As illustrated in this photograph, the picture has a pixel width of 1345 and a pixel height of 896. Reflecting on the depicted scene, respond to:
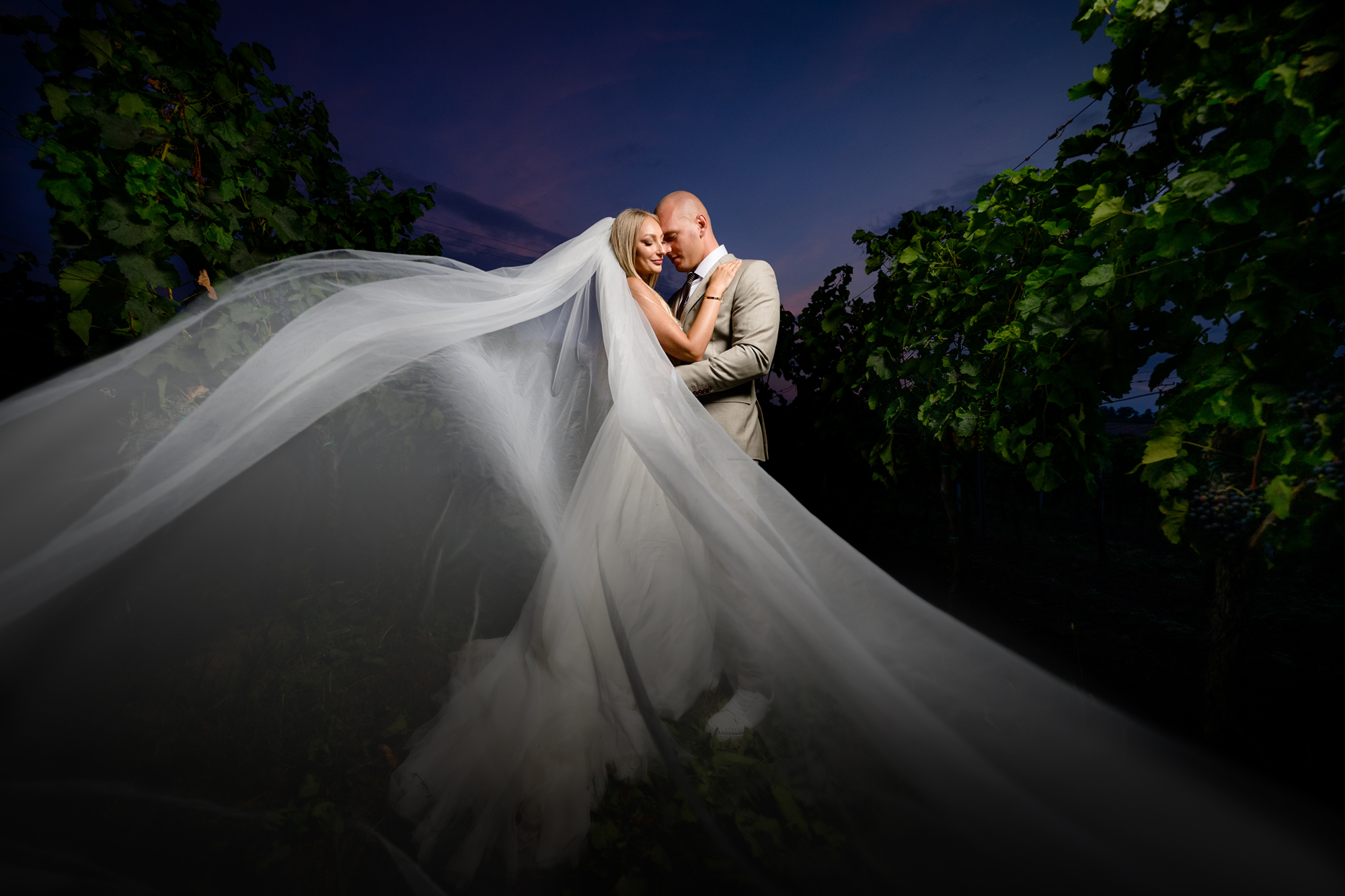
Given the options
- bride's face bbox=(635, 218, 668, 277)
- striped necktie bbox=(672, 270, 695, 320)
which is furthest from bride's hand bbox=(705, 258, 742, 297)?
bride's face bbox=(635, 218, 668, 277)

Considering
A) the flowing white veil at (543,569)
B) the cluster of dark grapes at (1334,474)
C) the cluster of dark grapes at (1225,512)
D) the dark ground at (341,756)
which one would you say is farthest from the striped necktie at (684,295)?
the cluster of dark grapes at (1334,474)

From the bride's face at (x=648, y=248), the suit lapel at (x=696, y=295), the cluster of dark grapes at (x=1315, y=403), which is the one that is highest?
the bride's face at (x=648, y=248)

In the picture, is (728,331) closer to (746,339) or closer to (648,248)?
(746,339)

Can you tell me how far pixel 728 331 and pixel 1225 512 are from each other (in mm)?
1817

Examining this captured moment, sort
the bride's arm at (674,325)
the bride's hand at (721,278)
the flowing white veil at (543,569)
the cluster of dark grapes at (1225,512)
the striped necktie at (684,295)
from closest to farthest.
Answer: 1. the flowing white veil at (543,569)
2. the cluster of dark grapes at (1225,512)
3. the bride's arm at (674,325)
4. the bride's hand at (721,278)
5. the striped necktie at (684,295)

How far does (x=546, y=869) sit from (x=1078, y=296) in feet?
8.40

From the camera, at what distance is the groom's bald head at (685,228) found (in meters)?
2.44

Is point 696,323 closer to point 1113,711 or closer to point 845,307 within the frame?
point 1113,711

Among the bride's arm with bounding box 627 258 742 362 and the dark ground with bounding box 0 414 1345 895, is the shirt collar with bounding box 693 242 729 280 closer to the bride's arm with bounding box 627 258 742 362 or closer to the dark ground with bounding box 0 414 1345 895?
the bride's arm with bounding box 627 258 742 362

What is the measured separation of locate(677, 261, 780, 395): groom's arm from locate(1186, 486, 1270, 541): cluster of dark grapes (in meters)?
1.47

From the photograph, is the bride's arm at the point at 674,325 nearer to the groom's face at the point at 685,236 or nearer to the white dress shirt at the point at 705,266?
the white dress shirt at the point at 705,266

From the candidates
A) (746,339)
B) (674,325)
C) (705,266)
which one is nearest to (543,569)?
(674,325)

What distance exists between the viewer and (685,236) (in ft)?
7.99

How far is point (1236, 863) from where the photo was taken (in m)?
0.97
